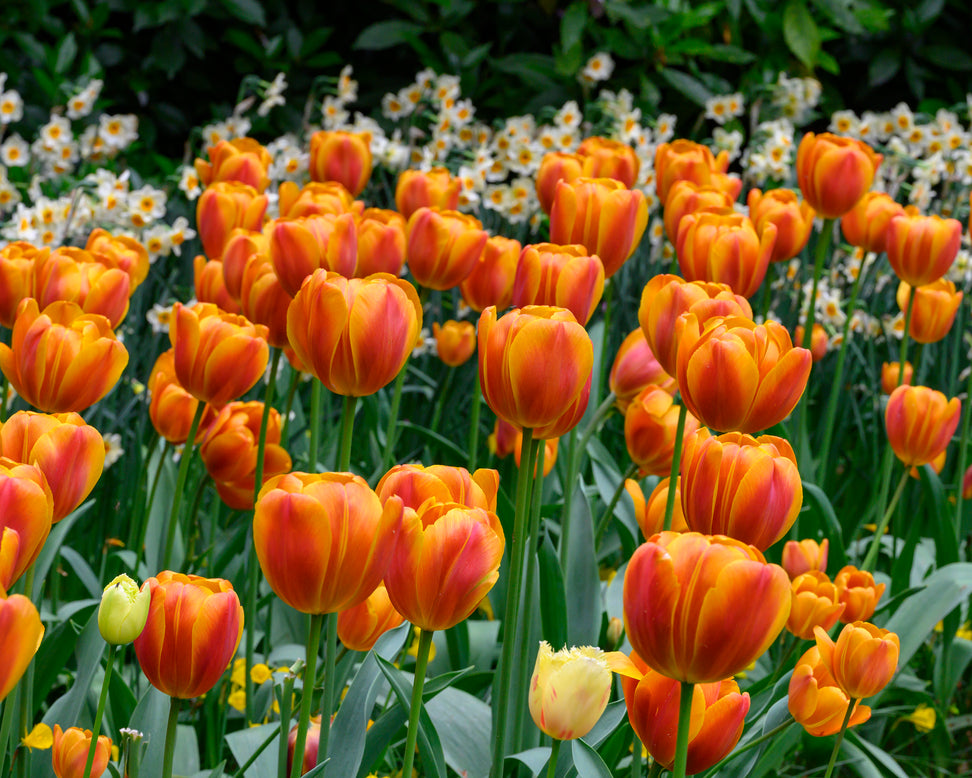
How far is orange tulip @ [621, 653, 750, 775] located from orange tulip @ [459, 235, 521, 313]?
790mm

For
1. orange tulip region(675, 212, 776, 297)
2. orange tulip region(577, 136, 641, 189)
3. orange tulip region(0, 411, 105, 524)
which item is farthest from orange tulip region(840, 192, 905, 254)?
orange tulip region(0, 411, 105, 524)

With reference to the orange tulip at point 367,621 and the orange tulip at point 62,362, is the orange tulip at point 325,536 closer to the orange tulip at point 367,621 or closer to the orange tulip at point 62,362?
the orange tulip at point 367,621

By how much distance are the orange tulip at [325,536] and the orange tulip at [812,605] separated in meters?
0.61

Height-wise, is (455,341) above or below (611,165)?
below

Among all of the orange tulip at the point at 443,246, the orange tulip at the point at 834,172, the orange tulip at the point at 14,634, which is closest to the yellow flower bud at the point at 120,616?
the orange tulip at the point at 14,634

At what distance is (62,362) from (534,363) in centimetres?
49

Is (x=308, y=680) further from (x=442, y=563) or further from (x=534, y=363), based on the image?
(x=534, y=363)

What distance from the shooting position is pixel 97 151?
3.21 meters

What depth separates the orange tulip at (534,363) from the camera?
2.69 ft

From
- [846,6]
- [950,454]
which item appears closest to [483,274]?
[950,454]

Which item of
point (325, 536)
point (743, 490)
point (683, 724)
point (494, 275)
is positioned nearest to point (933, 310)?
point (494, 275)

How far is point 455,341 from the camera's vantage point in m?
2.02

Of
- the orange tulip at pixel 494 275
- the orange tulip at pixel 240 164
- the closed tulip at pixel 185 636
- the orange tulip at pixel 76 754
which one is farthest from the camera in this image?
the orange tulip at pixel 240 164

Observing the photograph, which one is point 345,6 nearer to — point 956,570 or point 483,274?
point 483,274
